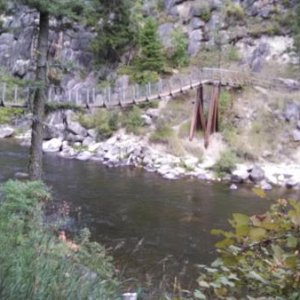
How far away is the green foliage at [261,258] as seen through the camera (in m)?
1.61

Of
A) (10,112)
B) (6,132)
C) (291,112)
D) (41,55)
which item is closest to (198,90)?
(291,112)

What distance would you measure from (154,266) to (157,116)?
52.2 feet

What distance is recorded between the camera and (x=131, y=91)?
810 inches

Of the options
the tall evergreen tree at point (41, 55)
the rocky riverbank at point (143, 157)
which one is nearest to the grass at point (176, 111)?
the rocky riverbank at point (143, 157)

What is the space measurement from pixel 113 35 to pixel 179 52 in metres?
4.10

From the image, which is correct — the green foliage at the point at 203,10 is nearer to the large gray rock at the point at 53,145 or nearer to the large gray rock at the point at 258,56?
the large gray rock at the point at 258,56

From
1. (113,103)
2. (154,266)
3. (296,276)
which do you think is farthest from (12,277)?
(113,103)

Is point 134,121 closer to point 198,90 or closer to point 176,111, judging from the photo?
point 176,111

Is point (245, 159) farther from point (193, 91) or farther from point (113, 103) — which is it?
point (113, 103)

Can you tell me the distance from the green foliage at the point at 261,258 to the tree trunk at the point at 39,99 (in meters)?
7.98

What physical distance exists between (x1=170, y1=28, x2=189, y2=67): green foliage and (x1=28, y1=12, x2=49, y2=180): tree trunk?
19.4 meters

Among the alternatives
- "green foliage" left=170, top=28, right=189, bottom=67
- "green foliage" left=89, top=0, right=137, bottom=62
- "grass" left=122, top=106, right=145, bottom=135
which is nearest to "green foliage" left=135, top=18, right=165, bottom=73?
"green foliage" left=89, top=0, right=137, bottom=62

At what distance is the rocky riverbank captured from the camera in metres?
18.4

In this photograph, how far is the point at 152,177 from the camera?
17.7 m
